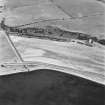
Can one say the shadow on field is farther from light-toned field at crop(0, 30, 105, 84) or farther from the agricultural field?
light-toned field at crop(0, 30, 105, 84)

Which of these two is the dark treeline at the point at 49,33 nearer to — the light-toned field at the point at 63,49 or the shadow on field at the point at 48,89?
the light-toned field at the point at 63,49

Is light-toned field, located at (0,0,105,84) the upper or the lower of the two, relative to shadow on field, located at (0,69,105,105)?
upper

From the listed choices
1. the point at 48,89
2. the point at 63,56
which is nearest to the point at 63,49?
the point at 63,56

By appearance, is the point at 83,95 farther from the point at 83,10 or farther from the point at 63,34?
the point at 83,10

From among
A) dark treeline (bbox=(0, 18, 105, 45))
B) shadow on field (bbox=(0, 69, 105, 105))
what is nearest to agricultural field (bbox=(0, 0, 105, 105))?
shadow on field (bbox=(0, 69, 105, 105))

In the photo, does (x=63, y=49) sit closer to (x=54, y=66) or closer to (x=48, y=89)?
(x=54, y=66)

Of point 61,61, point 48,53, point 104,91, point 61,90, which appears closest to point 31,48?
point 48,53

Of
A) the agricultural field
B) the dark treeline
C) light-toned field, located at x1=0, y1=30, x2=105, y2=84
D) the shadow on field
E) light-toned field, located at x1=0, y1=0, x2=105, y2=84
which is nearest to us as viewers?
the shadow on field

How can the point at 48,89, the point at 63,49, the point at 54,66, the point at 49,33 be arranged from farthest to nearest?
the point at 49,33 < the point at 63,49 < the point at 54,66 < the point at 48,89
